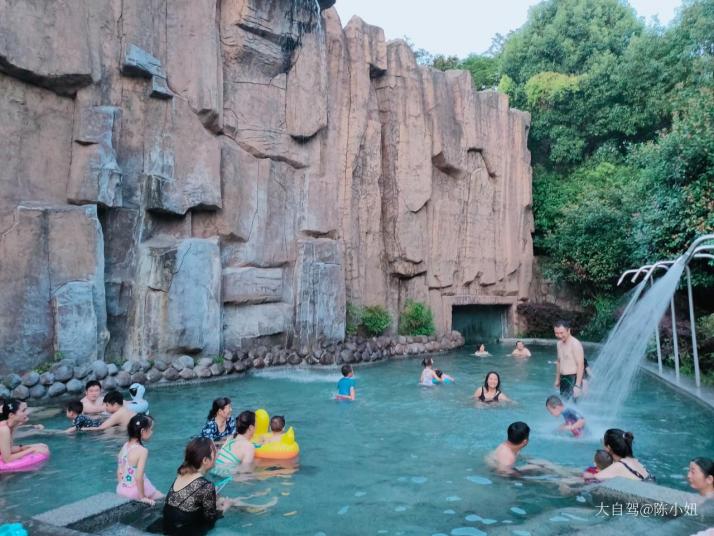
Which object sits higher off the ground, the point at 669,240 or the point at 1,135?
the point at 1,135

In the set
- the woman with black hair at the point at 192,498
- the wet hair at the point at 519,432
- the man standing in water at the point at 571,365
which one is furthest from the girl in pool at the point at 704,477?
the woman with black hair at the point at 192,498

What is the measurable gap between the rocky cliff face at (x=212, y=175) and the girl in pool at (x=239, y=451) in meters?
5.44

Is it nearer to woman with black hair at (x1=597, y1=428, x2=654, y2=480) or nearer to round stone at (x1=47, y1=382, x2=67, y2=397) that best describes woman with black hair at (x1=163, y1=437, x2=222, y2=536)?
woman with black hair at (x1=597, y1=428, x2=654, y2=480)

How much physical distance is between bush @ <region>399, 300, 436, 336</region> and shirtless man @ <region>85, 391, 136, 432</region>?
11990 millimetres

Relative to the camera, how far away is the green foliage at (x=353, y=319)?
16.9m

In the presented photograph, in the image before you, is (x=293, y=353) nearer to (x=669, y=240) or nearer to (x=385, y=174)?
(x=385, y=174)

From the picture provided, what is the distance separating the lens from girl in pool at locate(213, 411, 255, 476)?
20.3ft

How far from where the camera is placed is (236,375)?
1273cm

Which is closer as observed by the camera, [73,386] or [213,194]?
[73,386]

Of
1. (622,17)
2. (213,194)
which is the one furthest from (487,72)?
(213,194)

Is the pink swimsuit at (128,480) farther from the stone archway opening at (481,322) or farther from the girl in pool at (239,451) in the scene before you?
the stone archway opening at (481,322)

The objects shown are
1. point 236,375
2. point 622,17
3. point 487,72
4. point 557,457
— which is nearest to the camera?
point 557,457

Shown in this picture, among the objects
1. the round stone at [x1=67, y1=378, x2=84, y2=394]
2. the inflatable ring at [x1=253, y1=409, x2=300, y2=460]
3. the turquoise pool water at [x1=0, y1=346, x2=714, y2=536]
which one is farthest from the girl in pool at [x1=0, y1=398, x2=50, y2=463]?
the round stone at [x1=67, y1=378, x2=84, y2=394]

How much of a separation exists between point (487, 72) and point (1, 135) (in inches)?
1105
